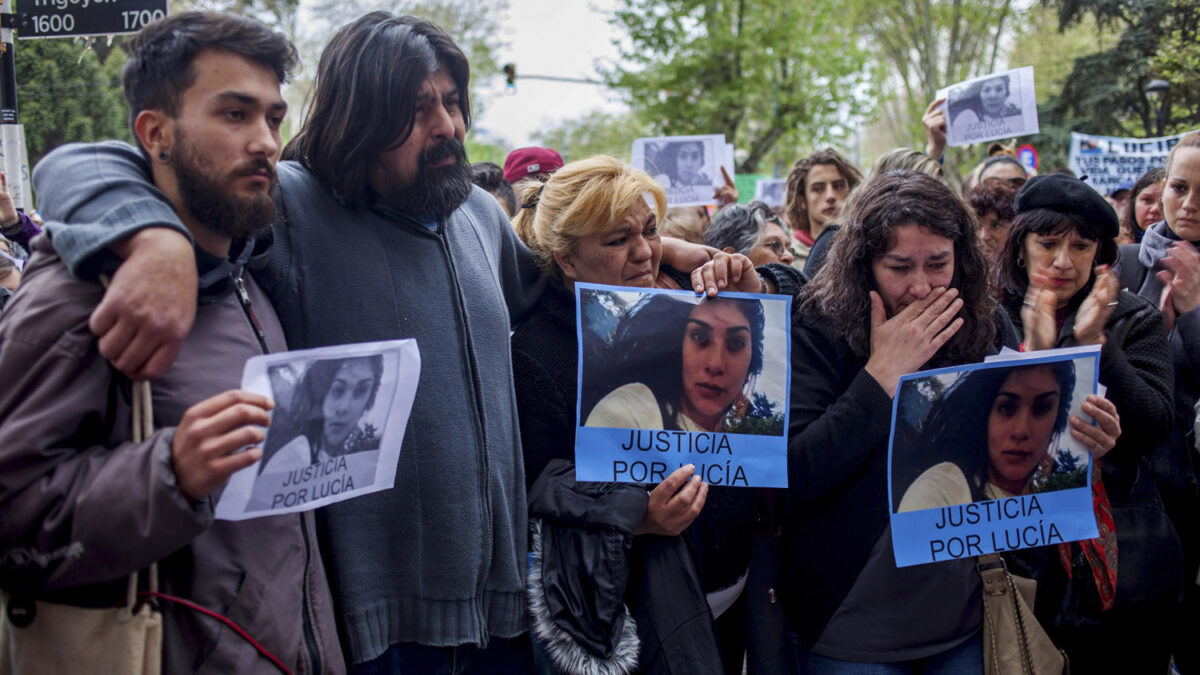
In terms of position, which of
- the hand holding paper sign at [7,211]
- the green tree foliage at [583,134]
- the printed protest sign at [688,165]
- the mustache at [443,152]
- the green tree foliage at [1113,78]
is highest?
the green tree foliage at [583,134]

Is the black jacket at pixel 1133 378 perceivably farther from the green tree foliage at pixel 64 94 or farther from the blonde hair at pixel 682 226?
the green tree foliage at pixel 64 94

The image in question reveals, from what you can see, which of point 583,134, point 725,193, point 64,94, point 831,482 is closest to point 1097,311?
point 831,482

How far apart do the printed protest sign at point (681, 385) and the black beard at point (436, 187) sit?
385 mm

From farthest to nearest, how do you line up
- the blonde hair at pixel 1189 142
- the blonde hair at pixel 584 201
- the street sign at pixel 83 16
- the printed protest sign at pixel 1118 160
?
1. the printed protest sign at pixel 1118 160
2. the street sign at pixel 83 16
3. the blonde hair at pixel 1189 142
4. the blonde hair at pixel 584 201

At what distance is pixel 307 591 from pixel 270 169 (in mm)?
832

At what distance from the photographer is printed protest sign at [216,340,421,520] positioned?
1.65 meters

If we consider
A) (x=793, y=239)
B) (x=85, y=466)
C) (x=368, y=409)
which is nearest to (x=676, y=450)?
(x=368, y=409)

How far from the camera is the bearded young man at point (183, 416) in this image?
1497mm

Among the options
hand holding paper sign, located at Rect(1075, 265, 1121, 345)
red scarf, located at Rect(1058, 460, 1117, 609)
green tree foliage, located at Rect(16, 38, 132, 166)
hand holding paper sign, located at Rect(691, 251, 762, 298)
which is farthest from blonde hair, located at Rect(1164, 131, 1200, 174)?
green tree foliage, located at Rect(16, 38, 132, 166)

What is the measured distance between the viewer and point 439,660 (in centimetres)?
210

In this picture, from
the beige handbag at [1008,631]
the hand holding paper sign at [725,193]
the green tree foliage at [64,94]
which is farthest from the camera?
the green tree foliage at [64,94]

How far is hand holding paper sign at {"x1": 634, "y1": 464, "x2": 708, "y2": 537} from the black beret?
66.8 inches

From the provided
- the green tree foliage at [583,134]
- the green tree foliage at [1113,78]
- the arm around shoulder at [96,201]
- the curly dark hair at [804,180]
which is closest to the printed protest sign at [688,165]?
the curly dark hair at [804,180]

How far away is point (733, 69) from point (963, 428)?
2021cm
